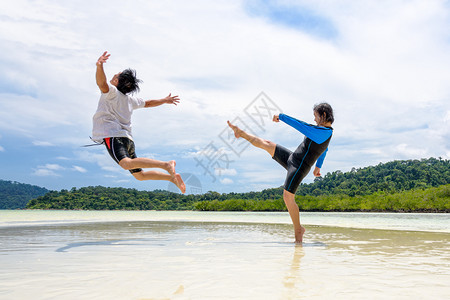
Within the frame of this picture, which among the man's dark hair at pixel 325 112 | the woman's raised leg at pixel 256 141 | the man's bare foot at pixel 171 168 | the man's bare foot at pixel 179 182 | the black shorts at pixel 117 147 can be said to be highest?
the man's dark hair at pixel 325 112

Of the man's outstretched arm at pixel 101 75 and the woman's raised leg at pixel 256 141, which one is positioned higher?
the man's outstretched arm at pixel 101 75

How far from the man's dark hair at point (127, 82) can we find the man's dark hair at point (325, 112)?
2767 mm

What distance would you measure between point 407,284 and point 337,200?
5701cm

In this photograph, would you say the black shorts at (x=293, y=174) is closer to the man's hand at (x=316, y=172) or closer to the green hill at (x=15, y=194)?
the man's hand at (x=316, y=172)

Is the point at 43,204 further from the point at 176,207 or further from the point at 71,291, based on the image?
the point at 71,291

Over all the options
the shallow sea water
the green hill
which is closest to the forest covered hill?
the green hill

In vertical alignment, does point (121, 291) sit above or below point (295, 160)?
below

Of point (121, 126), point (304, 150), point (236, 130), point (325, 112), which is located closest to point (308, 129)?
point (304, 150)

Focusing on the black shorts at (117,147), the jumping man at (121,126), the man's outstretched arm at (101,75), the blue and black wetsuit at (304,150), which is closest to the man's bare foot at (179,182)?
the jumping man at (121,126)

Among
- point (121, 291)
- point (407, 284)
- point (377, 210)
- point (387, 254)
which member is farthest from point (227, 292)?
point (377, 210)

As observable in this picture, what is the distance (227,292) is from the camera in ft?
8.00

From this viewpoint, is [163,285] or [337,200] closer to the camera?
[163,285]

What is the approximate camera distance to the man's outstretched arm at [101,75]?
14.8ft

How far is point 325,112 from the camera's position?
18.0 ft
